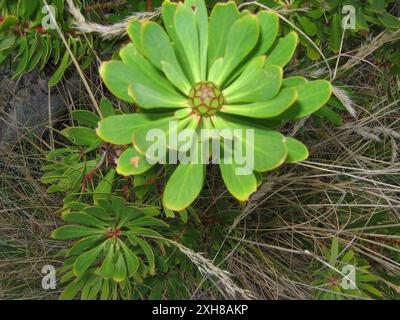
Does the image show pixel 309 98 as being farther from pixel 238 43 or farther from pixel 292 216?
pixel 292 216

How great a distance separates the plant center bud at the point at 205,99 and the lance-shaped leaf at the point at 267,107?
0.03m

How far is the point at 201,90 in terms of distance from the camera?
1.25 meters

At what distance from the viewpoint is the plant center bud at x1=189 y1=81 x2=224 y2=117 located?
1.24m

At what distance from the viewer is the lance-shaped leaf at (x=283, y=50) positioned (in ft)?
4.02

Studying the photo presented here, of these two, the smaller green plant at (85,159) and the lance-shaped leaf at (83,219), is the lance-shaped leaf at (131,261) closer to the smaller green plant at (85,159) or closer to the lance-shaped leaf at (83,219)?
the lance-shaped leaf at (83,219)

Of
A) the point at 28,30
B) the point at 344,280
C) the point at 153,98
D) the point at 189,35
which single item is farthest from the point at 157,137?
the point at 344,280

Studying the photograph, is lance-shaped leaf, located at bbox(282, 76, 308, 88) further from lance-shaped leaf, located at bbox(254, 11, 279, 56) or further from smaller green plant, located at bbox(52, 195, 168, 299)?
smaller green plant, located at bbox(52, 195, 168, 299)

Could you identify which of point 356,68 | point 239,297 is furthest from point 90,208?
point 356,68

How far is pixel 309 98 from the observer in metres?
1.22

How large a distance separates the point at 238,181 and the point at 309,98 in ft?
0.94

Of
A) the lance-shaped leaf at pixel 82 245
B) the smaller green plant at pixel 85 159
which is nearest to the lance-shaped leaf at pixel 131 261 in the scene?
the lance-shaped leaf at pixel 82 245

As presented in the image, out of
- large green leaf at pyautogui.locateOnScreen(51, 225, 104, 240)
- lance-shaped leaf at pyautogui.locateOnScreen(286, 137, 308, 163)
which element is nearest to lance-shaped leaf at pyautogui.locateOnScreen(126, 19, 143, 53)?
lance-shaped leaf at pyautogui.locateOnScreen(286, 137, 308, 163)

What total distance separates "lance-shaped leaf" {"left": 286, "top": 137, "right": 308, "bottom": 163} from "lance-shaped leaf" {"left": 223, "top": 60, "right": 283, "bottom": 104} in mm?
145

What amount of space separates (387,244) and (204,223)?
2.55ft
